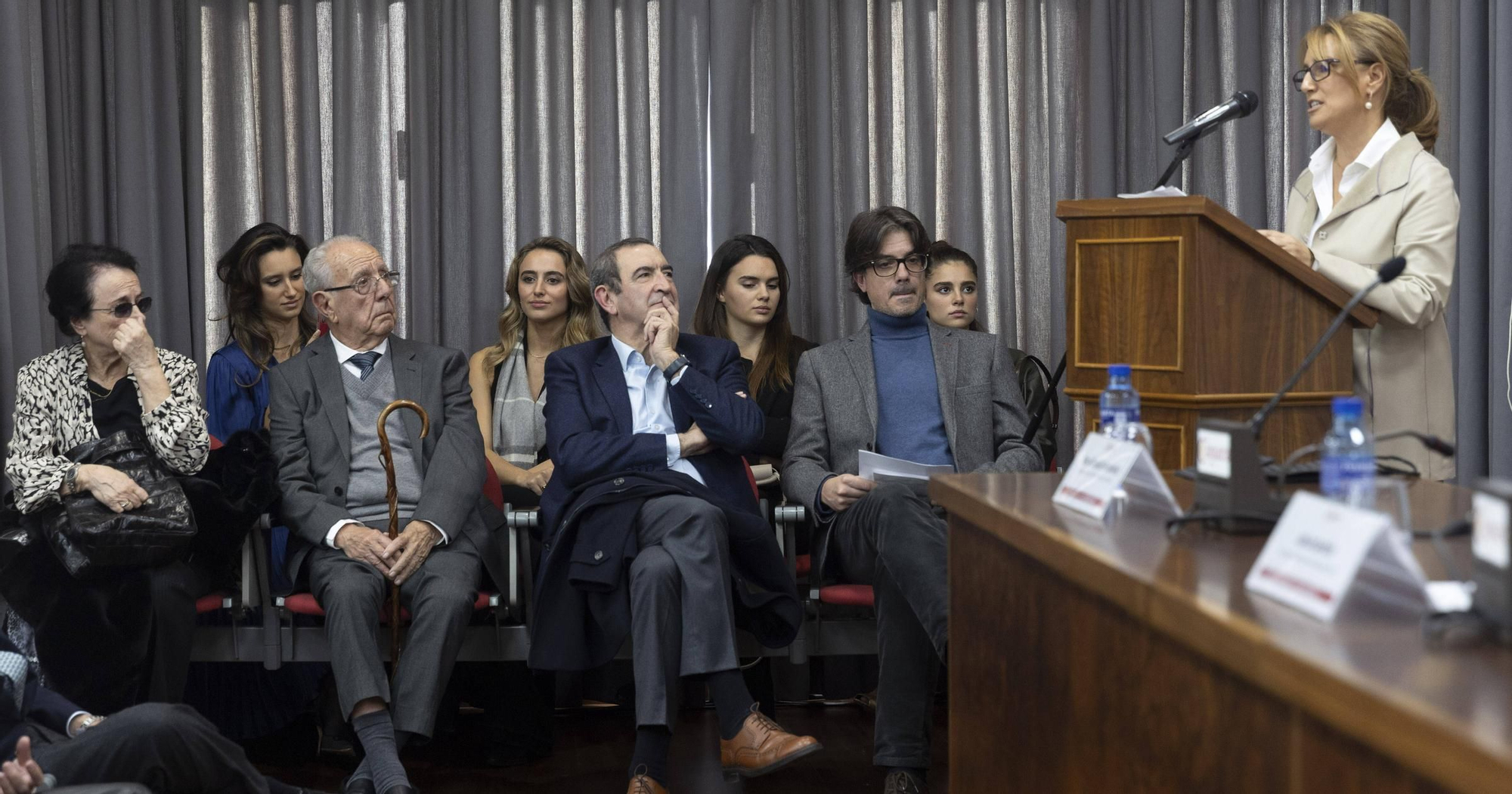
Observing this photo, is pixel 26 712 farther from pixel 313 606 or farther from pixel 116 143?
pixel 116 143

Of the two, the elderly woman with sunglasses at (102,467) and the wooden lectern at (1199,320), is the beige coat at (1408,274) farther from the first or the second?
the elderly woman with sunglasses at (102,467)

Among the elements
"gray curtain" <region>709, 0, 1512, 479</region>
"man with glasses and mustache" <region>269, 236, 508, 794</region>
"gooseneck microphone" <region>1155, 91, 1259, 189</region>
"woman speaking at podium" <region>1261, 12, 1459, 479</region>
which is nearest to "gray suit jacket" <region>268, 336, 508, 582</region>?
"man with glasses and mustache" <region>269, 236, 508, 794</region>

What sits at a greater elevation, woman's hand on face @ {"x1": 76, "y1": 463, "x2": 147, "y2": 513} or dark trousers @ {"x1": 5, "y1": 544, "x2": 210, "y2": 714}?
woman's hand on face @ {"x1": 76, "y1": 463, "x2": 147, "y2": 513}

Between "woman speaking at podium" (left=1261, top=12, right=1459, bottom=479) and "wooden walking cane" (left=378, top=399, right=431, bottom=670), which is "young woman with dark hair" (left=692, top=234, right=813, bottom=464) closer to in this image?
"wooden walking cane" (left=378, top=399, right=431, bottom=670)

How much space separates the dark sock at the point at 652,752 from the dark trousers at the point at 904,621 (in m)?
0.47

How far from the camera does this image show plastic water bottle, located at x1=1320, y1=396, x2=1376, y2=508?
1229mm

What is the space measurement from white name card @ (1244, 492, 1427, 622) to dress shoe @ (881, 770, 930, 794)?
73.9 inches

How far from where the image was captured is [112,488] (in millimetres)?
3143

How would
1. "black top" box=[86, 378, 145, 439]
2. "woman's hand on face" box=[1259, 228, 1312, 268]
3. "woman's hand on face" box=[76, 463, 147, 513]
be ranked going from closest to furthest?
"woman's hand on face" box=[1259, 228, 1312, 268]
"woman's hand on face" box=[76, 463, 147, 513]
"black top" box=[86, 378, 145, 439]

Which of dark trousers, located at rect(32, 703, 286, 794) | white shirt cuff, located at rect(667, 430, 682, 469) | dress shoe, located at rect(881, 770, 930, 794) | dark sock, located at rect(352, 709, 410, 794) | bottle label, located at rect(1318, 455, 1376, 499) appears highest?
bottle label, located at rect(1318, 455, 1376, 499)

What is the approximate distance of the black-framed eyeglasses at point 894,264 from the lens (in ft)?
11.9

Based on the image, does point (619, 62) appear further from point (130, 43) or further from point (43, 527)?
point (43, 527)

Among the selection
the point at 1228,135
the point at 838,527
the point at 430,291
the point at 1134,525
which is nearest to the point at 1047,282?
the point at 1228,135

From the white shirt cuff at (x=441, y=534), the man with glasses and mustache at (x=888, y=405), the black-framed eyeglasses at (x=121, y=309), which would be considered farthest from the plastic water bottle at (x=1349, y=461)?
the black-framed eyeglasses at (x=121, y=309)
